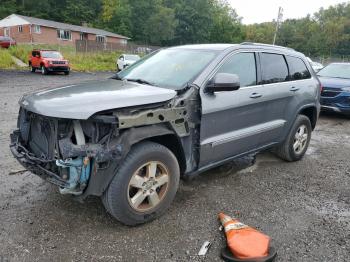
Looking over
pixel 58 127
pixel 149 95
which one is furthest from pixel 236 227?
pixel 58 127

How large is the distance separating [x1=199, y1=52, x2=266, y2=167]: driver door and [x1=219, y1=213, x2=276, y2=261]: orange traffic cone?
85 cm

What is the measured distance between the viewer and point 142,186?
3213 millimetres

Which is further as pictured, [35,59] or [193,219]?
[35,59]

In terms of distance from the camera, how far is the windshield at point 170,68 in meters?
3.76

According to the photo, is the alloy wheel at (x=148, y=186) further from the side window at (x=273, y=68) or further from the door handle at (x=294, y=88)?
the door handle at (x=294, y=88)

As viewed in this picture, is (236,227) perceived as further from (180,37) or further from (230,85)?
(180,37)

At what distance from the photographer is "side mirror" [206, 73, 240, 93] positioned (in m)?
3.50

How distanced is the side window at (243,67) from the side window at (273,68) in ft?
0.75

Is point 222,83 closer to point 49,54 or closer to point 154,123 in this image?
point 154,123

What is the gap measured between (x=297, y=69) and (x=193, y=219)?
3.08 metres

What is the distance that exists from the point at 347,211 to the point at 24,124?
384 cm

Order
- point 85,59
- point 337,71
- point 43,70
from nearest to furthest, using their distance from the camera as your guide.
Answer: point 337,71 < point 43,70 < point 85,59

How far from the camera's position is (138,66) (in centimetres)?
450

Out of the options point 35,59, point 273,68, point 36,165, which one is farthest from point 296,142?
point 35,59
